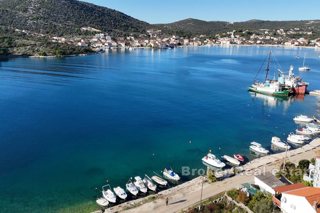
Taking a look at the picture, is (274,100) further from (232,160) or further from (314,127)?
(232,160)

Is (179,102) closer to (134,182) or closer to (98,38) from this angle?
(134,182)

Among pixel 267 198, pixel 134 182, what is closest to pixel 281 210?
pixel 267 198

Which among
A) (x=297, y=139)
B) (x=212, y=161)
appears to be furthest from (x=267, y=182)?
(x=297, y=139)

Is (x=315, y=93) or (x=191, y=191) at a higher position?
(x=315, y=93)

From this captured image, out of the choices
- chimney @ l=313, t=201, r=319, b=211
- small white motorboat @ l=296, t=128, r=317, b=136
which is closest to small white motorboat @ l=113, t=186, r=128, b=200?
chimney @ l=313, t=201, r=319, b=211

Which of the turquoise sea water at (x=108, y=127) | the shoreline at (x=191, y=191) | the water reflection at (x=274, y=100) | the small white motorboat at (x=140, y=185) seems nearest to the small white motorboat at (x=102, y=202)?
the turquoise sea water at (x=108, y=127)

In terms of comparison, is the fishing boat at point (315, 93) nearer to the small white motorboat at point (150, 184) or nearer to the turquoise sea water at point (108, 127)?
the turquoise sea water at point (108, 127)
